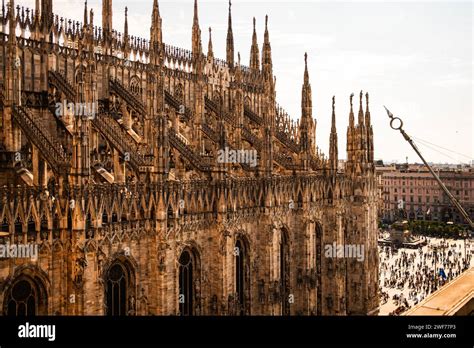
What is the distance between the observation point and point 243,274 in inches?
1044

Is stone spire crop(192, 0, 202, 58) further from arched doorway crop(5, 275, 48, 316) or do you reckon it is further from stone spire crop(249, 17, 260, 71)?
arched doorway crop(5, 275, 48, 316)

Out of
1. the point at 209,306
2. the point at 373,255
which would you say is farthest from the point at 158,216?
the point at 373,255

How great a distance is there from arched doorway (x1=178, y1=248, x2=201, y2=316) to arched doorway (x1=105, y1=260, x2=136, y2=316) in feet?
10.5

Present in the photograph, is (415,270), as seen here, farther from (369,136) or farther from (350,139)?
(350,139)

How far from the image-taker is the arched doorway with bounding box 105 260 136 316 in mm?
19978

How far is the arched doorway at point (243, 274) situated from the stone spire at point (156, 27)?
11.1 meters

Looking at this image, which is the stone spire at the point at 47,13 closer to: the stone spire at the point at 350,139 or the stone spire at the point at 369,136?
the stone spire at the point at 350,139

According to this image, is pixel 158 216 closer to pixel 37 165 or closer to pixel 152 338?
pixel 37 165

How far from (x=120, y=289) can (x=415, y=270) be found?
45013 millimetres

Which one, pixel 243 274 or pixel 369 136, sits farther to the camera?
pixel 369 136

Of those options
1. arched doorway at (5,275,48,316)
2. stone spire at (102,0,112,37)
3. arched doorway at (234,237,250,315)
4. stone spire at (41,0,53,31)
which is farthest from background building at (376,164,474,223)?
arched doorway at (5,275,48,316)

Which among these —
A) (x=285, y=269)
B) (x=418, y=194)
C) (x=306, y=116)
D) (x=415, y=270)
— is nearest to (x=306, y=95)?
(x=306, y=116)

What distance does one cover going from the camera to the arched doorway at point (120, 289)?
20.0 metres

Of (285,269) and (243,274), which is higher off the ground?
(243,274)
